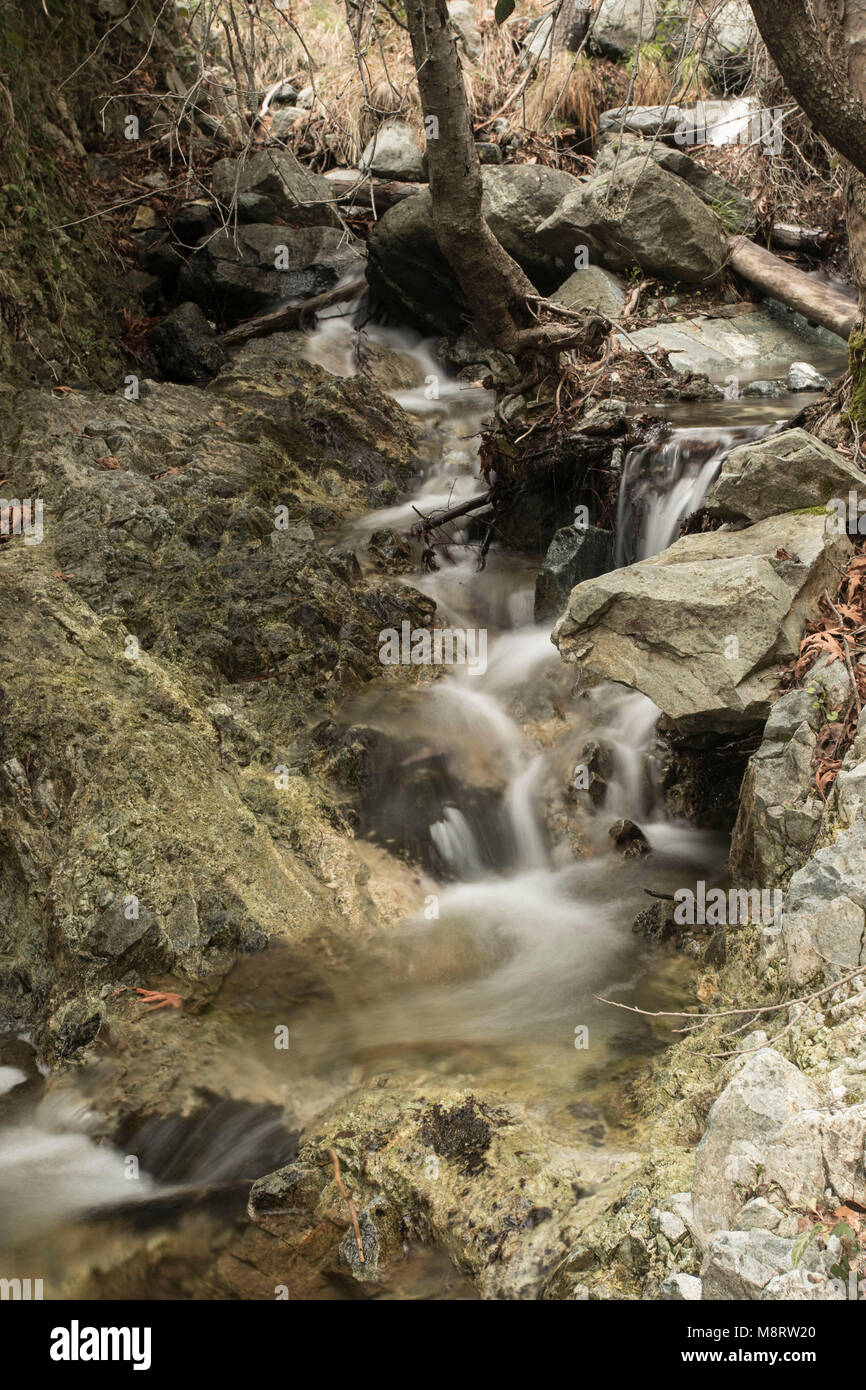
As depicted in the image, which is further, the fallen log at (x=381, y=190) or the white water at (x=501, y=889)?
the fallen log at (x=381, y=190)

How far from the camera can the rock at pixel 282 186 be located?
29.7 ft

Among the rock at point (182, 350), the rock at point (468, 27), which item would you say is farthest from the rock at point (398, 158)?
the rock at point (182, 350)

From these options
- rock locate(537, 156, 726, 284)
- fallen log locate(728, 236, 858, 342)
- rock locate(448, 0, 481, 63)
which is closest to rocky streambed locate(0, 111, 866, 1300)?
fallen log locate(728, 236, 858, 342)

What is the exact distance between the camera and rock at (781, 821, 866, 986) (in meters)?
2.54

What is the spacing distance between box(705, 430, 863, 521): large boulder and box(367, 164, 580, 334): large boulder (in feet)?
17.5

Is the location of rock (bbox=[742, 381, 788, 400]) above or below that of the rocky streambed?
above

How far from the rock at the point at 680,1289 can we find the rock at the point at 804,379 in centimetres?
692

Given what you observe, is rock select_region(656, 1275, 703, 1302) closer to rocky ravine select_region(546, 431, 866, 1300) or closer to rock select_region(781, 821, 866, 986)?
rocky ravine select_region(546, 431, 866, 1300)

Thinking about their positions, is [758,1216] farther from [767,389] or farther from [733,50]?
[733,50]

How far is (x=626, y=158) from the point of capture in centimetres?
955

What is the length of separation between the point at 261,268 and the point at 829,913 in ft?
A: 26.3

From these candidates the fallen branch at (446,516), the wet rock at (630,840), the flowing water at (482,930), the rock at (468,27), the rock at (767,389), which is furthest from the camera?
the rock at (468,27)

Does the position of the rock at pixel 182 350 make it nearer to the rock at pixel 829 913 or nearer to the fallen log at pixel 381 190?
the fallen log at pixel 381 190

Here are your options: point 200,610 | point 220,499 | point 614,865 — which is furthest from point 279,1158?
point 220,499
